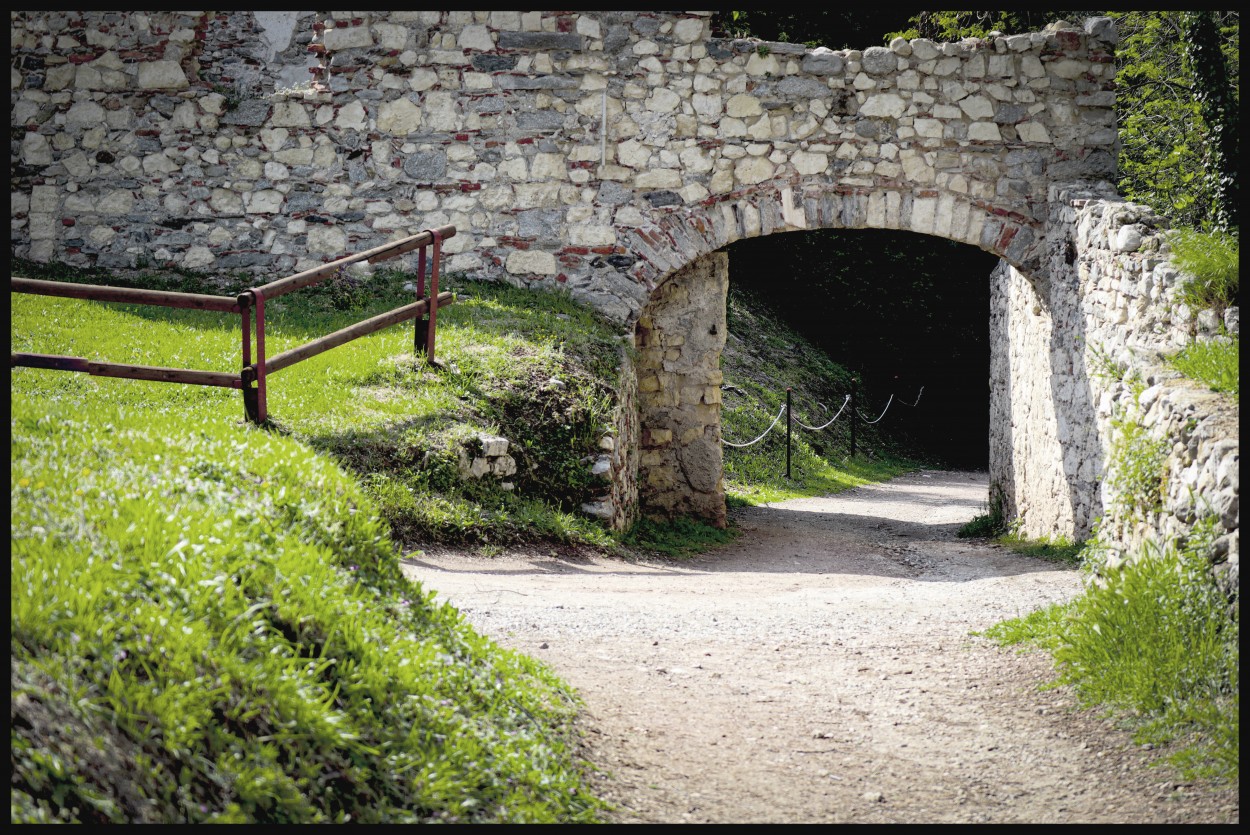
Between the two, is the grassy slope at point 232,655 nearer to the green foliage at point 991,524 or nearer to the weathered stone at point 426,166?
the weathered stone at point 426,166

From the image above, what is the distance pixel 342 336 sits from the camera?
22.1 ft

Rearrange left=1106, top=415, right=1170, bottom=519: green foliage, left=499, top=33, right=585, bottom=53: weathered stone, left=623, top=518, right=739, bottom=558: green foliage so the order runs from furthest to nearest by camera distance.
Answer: left=499, top=33, right=585, bottom=53: weathered stone < left=623, top=518, right=739, bottom=558: green foliage < left=1106, top=415, right=1170, bottom=519: green foliage

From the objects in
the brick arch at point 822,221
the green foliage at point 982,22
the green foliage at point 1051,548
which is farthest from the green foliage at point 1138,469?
the green foliage at point 982,22

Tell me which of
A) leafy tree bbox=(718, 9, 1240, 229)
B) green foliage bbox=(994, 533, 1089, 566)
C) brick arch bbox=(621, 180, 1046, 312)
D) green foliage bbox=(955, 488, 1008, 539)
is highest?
leafy tree bbox=(718, 9, 1240, 229)

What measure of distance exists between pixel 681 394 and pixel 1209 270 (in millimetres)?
5329

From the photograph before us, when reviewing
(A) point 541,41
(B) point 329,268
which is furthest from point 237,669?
(A) point 541,41

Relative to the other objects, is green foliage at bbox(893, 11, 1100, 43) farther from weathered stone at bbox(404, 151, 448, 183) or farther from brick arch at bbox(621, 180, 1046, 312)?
weathered stone at bbox(404, 151, 448, 183)

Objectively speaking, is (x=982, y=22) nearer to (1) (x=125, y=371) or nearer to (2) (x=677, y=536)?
(2) (x=677, y=536)

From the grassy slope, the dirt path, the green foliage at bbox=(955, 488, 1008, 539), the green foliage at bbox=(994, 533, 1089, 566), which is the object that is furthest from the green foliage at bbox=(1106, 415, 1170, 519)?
the green foliage at bbox=(955, 488, 1008, 539)

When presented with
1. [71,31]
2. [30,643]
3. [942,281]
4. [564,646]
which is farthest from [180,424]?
[942,281]

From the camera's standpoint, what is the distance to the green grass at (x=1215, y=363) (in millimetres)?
4758

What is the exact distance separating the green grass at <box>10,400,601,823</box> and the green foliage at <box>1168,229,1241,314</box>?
404 cm

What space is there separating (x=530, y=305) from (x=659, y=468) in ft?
6.76

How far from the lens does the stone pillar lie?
33.8 ft
